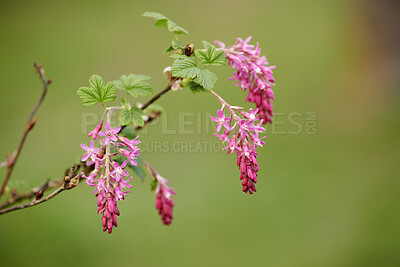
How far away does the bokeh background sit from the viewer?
13.8 ft

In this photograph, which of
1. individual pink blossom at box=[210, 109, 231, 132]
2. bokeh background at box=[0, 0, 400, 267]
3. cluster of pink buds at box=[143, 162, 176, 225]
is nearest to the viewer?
individual pink blossom at box=[210, 109, 231, 132]

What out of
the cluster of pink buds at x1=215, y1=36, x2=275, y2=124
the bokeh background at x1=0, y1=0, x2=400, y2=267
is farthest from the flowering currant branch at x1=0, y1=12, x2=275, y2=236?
the bokeh background at x1=0, y1=0, x2=400, y2=267

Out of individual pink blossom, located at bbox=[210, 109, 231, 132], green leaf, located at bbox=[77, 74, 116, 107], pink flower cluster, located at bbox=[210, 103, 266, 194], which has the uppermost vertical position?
green leaf, located at bbox=[77, 74, 116, 107]

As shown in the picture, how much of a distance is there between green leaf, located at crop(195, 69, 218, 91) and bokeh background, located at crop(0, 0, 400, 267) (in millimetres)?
2048

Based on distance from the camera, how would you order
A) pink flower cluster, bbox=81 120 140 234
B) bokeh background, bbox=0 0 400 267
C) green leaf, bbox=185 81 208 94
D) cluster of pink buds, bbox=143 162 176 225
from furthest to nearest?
bokeh background, bbox=0 0 400 267 < cluster of pink buds, bbox=143 162 176 225 < green leaf, bbox=185 81 208 94 < pink flower cluster, bbox=81 120 140 234

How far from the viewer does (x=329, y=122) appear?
19.8 ft

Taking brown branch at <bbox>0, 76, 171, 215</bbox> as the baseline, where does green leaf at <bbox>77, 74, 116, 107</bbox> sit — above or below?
above

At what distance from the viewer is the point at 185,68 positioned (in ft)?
5.02

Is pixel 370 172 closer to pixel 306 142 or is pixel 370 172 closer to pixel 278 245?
pixel 306 142

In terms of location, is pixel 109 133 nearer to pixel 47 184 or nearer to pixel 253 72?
pixel 47 184

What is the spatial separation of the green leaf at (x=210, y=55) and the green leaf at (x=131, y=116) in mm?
316

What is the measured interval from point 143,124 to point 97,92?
213 millimetres

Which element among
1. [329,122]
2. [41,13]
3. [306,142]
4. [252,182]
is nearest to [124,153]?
[252,182]

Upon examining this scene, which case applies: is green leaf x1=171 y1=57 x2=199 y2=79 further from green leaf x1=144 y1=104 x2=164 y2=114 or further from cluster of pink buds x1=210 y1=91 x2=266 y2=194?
green leaf x1=144 y1=104 x2=164 y2=114
